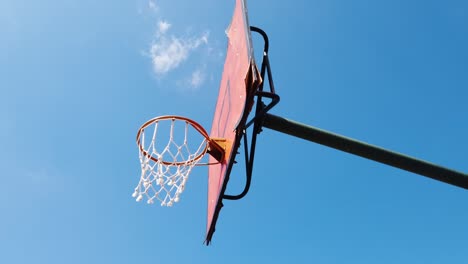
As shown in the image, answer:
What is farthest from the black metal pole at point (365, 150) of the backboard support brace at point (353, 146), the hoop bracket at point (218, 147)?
the hoop bracket at point (218, 147)

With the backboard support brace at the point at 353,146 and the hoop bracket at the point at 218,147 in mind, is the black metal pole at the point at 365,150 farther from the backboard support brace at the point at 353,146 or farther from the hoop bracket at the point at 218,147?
the hoop bracket at the point at 218,147

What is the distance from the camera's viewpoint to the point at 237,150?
12.3 ft

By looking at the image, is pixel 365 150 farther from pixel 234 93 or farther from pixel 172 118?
pixel 172 118

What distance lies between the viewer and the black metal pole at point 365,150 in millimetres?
3170

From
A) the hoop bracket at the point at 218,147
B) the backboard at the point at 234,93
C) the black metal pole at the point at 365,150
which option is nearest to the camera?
the black metal pole at the point at 365,150

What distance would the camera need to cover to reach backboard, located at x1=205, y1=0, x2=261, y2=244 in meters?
3.35

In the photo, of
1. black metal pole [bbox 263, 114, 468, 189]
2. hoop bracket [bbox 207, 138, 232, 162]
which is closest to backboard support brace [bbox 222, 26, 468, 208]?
black metal pole [bbox 263, 114, 468, 189]

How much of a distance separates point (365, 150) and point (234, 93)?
53.5 inches

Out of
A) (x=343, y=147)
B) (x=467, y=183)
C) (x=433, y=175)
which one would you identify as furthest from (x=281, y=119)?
(x=467, y=183)

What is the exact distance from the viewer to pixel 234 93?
13.3 ft

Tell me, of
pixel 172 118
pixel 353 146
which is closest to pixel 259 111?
pixel 353 146

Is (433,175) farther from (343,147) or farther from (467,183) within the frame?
(343,147)

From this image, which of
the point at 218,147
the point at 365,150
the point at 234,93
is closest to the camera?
the point at 365,150

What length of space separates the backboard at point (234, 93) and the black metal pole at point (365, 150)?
0.37m
